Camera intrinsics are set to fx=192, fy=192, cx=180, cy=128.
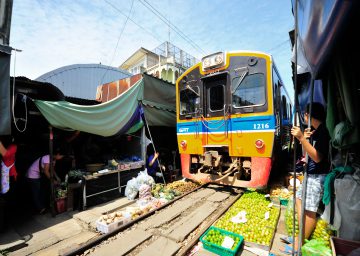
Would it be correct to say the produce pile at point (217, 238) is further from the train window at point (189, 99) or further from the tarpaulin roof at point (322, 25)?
the train window at point (189, 99)

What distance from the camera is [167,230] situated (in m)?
3.69

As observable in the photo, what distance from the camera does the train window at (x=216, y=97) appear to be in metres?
5.85

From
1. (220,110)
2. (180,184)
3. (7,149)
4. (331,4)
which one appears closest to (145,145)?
(180,184)

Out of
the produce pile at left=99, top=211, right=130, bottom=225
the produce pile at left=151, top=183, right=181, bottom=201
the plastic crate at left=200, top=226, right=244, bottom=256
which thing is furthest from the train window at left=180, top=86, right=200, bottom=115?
the plastic crate at left=200, top=226, right=244, bottom=256

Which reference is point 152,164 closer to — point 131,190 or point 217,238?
point 131,190

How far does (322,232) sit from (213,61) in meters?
4.74

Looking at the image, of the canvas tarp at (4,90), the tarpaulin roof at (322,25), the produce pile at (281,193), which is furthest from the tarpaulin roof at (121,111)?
the tarpaulin roof at (322,25)

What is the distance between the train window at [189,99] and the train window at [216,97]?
420mm

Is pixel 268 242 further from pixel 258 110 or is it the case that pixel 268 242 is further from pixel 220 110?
pixel 220 110

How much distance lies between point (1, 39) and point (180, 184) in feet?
19.4

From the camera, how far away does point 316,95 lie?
339cm

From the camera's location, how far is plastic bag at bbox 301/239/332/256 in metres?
2.30

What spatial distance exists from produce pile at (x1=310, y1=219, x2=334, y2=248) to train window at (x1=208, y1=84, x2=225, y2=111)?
3667mm

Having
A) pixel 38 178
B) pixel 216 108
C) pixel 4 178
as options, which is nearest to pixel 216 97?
pixel 216 108
